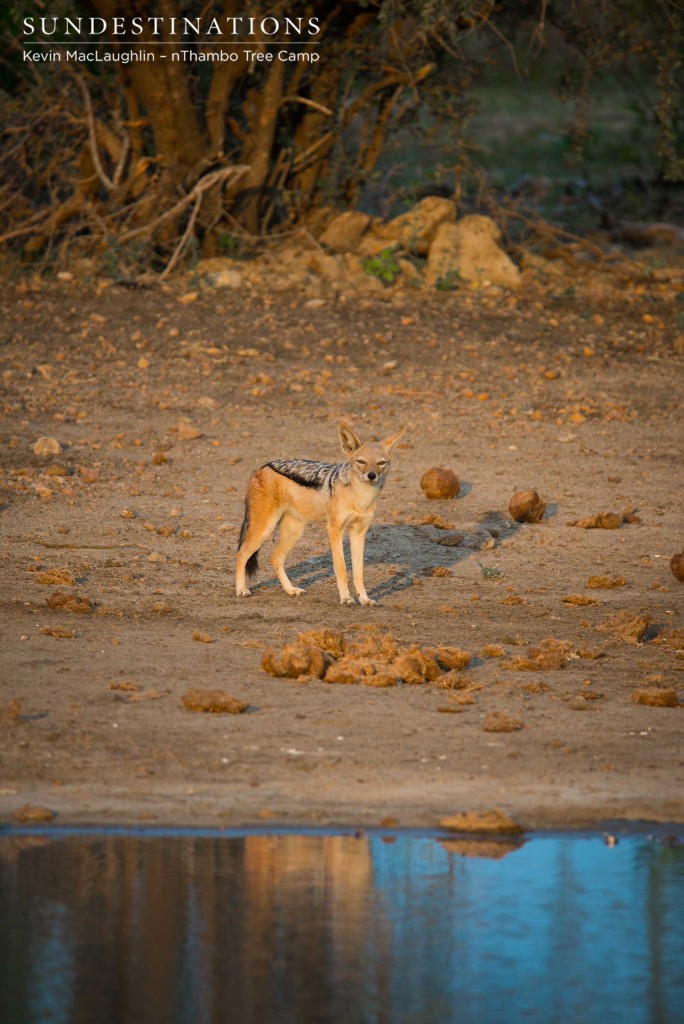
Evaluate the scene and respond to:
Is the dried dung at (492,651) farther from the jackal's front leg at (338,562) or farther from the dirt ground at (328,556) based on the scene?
the jackal's front leg at (338,562)

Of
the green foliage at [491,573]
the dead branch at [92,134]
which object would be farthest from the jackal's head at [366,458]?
the dead branch at [92,134]

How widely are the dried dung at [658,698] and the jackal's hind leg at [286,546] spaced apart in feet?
9.38

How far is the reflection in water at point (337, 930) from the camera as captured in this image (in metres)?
4.99

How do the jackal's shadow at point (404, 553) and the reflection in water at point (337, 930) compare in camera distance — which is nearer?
the reflection in water at point (337, 930)

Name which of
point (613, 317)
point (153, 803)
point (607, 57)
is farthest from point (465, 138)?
point (153, 803)

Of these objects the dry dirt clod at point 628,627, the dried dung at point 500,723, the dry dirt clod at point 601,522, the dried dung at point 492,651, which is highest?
the dry dirt clod at point 601,522

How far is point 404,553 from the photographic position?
1078 cm

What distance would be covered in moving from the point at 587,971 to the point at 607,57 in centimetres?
1462

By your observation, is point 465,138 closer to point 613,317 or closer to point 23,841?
point 613,317

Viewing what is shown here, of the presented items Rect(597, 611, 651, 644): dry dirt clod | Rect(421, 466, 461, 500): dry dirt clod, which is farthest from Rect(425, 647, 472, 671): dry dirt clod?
Rect(421, 466, 461, 500): dry dirt clod

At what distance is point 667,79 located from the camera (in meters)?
17.4

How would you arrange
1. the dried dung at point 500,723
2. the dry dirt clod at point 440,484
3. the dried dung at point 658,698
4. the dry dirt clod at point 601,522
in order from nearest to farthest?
the dried dung at point 500,723 → the dried dung at point 658,698 → the dry dirt clod at point 601,522 → the dry dirt clod at point 440,484

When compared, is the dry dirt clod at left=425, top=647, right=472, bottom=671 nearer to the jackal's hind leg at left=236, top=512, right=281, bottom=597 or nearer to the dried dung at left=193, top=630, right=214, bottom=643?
the dried dung at left=193, top=630, right=214, bottom=643

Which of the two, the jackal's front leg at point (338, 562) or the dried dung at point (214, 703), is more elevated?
the jackal's front leg at point (338, 562)
